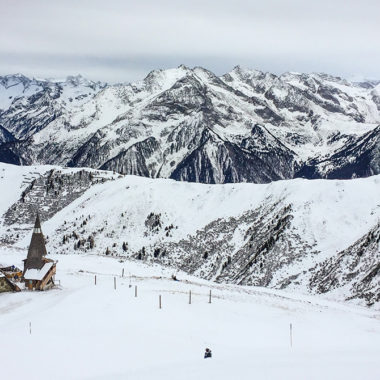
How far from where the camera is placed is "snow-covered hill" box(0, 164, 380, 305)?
6819cm

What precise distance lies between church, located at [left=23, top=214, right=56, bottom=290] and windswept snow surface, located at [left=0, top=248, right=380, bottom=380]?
1584 millimetres

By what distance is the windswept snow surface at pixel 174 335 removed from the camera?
18.9 meters

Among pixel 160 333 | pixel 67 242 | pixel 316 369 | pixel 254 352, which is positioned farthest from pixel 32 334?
pixel 67 242

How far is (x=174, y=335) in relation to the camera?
29438 mm

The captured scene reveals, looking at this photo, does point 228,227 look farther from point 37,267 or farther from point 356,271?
point 37,267

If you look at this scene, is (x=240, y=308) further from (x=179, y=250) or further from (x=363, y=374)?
(x=179, y=250)

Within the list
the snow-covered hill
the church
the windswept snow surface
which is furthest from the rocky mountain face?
the church

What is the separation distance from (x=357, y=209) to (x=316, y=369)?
71504mm

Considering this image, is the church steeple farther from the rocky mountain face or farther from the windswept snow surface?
the rocky mountain face

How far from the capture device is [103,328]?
29656 millimetres

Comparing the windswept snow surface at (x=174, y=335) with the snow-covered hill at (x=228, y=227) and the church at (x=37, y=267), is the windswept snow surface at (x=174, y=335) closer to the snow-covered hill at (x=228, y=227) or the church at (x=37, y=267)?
the church at (x=37, y=267)

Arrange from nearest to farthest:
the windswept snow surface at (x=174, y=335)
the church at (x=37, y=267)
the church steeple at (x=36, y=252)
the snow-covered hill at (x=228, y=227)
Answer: the windswept snow surface at (x=174, y=335) < the church at (x=37, y=267) < the church steeple at (x=36, y=252) < the snow-covered hill at (x=228, y=227)

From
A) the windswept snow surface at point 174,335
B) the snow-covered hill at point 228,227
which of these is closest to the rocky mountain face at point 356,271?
the snow-covered hill at point 228,227

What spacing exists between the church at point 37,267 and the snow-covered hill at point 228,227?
37.3 m
